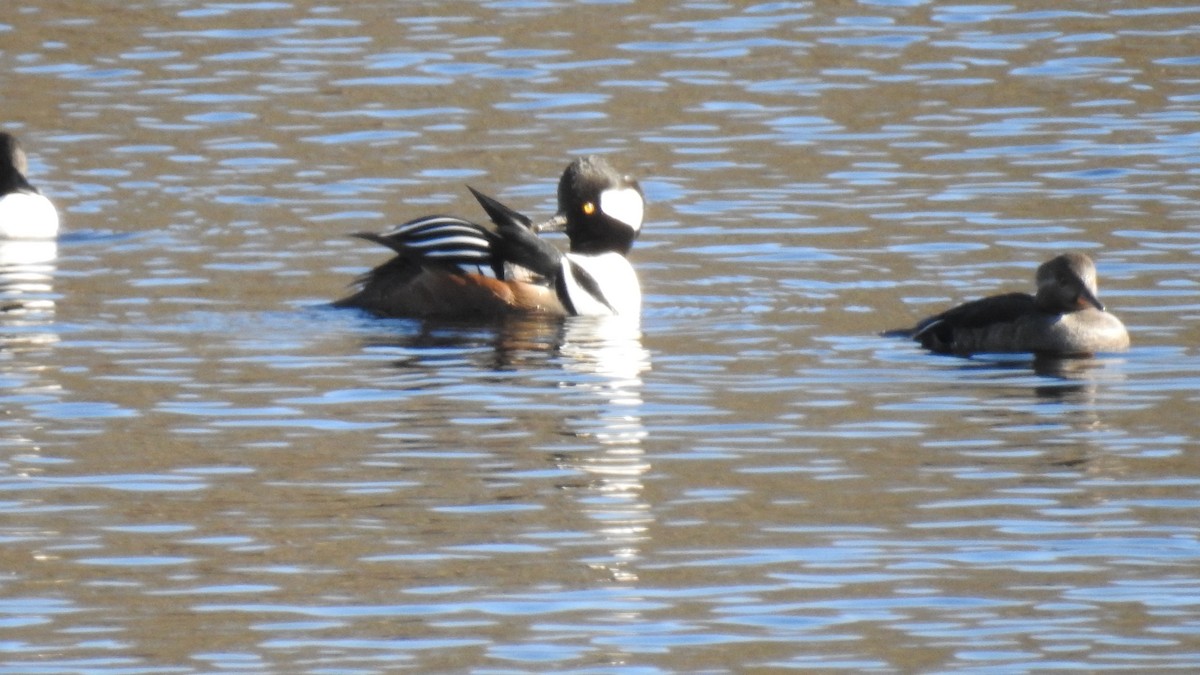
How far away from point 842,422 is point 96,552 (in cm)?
361

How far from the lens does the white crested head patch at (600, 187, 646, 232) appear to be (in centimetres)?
1509

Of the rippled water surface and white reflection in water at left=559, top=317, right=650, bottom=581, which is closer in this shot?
the rippled water surface

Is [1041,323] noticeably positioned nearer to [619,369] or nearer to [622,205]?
[619,369]

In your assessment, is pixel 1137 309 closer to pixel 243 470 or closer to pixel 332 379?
pixel 332 379

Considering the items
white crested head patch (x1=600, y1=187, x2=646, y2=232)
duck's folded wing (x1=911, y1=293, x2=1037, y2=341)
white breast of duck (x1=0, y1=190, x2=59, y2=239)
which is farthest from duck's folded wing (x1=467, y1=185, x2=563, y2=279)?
white breast of duck (x1=0, y1=190, x2=59, y2=239)

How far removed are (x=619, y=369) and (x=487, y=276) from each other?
80.3 inches

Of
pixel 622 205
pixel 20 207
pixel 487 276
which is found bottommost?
pixel 20 207

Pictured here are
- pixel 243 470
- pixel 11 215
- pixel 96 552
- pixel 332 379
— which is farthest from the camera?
pixel 11 215

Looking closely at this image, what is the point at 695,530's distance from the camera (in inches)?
360

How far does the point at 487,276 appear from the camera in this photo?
14492mm

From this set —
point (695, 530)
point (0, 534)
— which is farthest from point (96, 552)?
point (695, 530)

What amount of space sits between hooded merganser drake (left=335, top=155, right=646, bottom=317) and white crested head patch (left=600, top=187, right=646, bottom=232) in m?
0.33

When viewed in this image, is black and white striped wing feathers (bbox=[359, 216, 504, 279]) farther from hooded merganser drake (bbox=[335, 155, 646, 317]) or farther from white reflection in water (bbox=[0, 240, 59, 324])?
white reflection in water (bbox=[0, 240, 59, 324])

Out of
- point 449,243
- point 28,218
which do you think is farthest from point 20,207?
point 449,243
